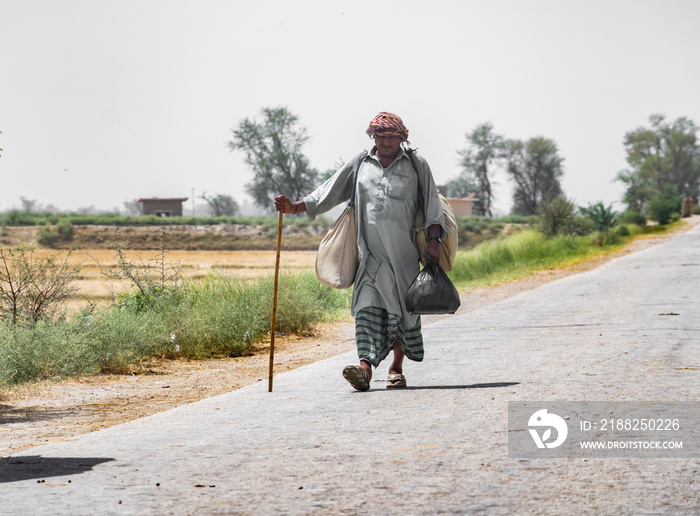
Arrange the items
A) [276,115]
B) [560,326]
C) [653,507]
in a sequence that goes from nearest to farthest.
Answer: [653,507] → [560,326] → [276,115]

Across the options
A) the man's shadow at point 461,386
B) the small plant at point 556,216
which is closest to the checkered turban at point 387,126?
the man's shadow at point 461,386

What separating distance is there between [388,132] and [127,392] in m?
3.48

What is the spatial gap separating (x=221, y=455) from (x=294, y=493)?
878 millimetres

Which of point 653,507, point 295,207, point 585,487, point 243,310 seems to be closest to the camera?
point 653,507

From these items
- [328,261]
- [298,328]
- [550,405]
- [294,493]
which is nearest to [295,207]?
[328,261]

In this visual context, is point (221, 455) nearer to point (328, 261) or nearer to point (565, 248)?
point (328, 261)

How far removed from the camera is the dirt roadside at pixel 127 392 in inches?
260

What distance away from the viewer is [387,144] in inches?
275

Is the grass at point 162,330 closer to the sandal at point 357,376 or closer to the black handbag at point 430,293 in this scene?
the sandal at point 357,376

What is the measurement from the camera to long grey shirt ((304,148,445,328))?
272 inches

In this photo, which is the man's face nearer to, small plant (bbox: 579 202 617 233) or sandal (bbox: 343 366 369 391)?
sandal (bbox: 343 366 369 391)

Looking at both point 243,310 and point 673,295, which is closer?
point 243,310

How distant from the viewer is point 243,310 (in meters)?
12.1

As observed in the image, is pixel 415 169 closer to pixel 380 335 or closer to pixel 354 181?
pixel 354 181
